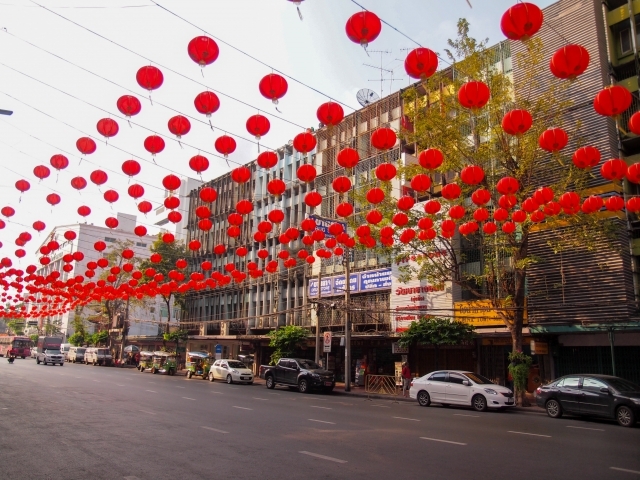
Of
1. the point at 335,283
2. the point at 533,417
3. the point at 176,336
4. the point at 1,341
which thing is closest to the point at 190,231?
the point at 176,336

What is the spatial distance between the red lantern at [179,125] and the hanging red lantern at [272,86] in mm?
2369

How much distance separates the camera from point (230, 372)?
32938 millimetres

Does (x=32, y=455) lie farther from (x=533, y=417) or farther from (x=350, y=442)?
(x=533, y=417)

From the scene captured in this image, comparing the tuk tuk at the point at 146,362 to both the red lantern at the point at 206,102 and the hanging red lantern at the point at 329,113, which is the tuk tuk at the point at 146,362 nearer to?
the red lantern at the point at 206,102

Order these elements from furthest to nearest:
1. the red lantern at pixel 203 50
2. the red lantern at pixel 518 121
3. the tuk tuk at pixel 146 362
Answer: the tuk tuk at pixel 146 362 → the red lantern at pixel 518 121 → the red lantern at pixel 203 50

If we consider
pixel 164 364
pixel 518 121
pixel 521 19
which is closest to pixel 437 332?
pixel 518 121

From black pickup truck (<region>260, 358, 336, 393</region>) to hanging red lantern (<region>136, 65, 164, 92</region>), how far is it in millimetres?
19929

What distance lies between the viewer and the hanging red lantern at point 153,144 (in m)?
11.6

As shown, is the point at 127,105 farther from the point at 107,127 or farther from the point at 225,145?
the point at 225,145

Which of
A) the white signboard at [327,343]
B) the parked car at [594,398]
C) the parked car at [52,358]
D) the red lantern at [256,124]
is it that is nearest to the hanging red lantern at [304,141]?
the red lantern at [256,124]

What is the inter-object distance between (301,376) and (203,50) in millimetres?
21328

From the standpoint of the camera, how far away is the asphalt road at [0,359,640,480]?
7.41 metres

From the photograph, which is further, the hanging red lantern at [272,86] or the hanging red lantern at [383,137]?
the hanging red lantern at [383,137]

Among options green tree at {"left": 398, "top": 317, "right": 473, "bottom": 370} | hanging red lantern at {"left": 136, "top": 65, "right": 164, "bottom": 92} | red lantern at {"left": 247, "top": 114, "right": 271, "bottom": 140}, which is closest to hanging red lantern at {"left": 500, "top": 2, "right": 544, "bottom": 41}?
red lantern at {"left": 247, "top": 114, "right": 271, "bottom": 140}
